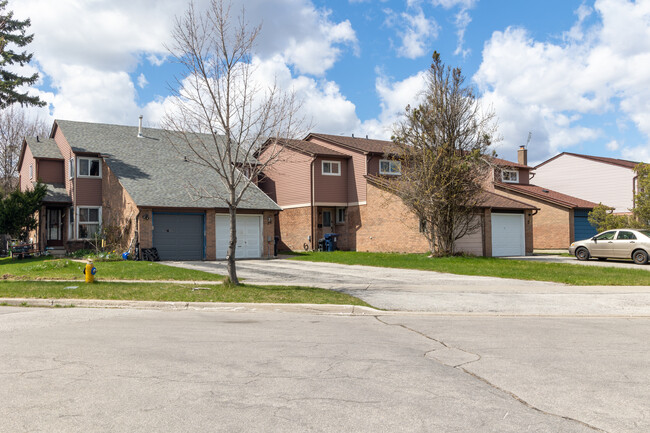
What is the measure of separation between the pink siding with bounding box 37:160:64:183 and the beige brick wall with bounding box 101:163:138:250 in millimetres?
4247

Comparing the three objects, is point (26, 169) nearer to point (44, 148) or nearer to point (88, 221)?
point (44, 148)

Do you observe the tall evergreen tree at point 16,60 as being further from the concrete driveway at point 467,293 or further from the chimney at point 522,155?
the chimney at point 522,155

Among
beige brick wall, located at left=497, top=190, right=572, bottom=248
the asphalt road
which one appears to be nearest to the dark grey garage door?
the asphalt road

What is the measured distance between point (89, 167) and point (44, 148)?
500cm

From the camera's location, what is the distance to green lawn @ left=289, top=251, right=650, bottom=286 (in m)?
16.0

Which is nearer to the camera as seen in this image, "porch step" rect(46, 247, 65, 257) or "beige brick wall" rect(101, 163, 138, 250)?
"beige brick wall" rect(101, 163, 138, 250)

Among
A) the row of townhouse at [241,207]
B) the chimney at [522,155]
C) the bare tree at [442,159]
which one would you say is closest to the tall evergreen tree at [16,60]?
the row of townhouse at [241,207]

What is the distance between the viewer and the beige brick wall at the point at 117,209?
25.5 meters

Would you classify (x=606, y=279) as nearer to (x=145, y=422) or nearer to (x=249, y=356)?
Result: (x=249, y=356)

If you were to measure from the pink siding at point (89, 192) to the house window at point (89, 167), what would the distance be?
33 centimetres

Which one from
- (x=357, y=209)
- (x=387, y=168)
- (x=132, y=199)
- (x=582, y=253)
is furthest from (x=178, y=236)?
(x=582, y=253)

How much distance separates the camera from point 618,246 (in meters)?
24.4

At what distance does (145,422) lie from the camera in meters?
4.32

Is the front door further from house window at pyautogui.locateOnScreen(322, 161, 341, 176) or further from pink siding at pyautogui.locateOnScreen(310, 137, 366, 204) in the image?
pink siding at pyautogui.locateOnScreen(310, 137, 366, 204)
